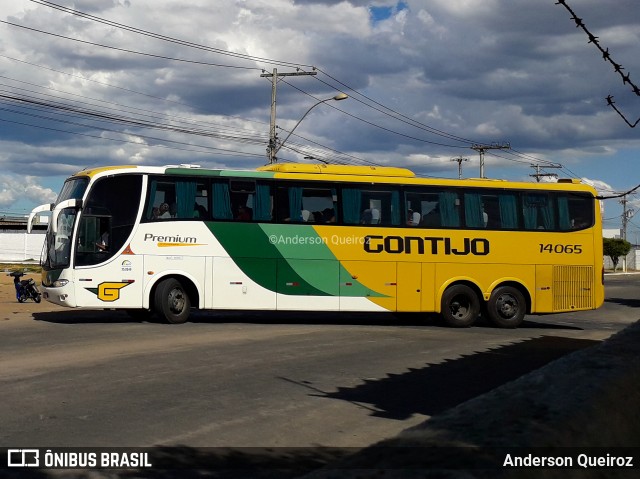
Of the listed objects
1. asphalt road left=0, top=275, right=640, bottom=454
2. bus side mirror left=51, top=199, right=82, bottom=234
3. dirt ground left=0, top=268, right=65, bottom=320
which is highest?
bus side mirror left=51, top=199, right=82, bottom=234

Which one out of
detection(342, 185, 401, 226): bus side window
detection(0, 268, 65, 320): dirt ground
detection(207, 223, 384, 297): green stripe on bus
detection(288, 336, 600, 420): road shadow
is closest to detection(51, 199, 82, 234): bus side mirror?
detection(0, 268, 65, 320): dirt ground

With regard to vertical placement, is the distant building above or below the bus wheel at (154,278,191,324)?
above

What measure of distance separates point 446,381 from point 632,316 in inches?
682

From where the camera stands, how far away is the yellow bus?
18875 mm

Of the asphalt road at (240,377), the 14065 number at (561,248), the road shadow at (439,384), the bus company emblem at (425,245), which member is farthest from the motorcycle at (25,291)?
the road shadow at (439,384)

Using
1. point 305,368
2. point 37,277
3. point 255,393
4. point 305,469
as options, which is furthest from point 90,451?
point 37,277

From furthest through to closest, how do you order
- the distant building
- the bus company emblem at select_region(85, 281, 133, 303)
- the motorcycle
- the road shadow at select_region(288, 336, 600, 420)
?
the distant building < the motorcycle < the bus company emblem at select_region(85, 281, 133, 303) < the road shadow at select_region(288, 336, 600, 420)

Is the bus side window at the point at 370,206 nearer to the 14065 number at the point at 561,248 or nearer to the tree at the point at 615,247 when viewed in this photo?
the 14065 number at the point at 561,248

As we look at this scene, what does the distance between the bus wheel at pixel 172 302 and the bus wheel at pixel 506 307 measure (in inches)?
301

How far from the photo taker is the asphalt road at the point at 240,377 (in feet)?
25.8

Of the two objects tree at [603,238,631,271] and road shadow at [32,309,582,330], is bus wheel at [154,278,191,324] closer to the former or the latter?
road shadow at [32,309,582,330]

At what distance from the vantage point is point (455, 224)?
21.0 meters

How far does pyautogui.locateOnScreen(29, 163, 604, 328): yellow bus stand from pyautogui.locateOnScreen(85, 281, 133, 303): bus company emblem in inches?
1.0

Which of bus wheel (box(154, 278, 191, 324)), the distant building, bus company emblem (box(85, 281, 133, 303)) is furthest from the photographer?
the distant building
